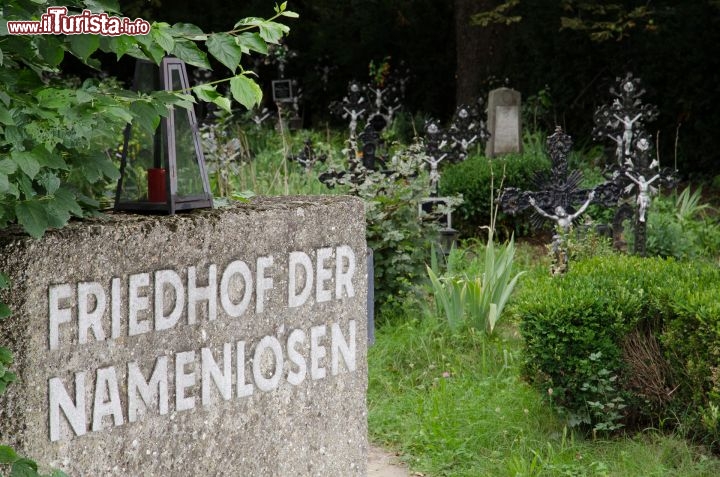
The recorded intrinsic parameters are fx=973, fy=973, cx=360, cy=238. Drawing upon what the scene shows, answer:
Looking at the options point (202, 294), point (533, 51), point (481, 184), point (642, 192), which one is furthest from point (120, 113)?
point (533, 51)

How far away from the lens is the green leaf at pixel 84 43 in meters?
2.30

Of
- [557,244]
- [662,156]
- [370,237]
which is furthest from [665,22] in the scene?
[370,237]

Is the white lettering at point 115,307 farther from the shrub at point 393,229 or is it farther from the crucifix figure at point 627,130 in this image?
the crucifix figure at point 627,130

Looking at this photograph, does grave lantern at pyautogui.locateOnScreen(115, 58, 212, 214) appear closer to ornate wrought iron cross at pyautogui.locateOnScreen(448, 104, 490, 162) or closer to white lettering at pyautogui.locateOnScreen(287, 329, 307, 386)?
white lettering at pyautogui.locateOnScreen(287, 329, 307, 386)

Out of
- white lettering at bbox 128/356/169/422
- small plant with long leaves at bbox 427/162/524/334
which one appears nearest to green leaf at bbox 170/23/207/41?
white lettering at bbox 128/356/169/422

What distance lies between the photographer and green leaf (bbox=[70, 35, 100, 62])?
2.30 m

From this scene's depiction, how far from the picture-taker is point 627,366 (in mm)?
4250

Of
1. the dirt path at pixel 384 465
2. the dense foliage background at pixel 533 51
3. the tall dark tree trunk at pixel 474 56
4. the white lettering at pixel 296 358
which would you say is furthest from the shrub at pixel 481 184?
→ the white lettering at pixel 296 358

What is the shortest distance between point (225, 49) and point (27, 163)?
572 millimetres

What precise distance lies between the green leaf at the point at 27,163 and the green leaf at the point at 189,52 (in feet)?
1.60

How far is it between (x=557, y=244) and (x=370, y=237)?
1.31 m

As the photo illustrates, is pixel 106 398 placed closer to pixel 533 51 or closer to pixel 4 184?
pixel 4 184

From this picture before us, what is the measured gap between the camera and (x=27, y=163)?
2.20 m

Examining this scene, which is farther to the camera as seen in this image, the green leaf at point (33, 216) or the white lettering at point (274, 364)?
the white lettering at point (274, 364)
